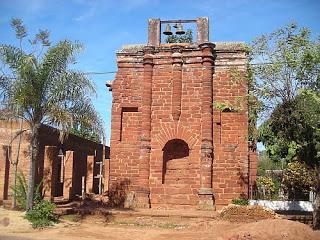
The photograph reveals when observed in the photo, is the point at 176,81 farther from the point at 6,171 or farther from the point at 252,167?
the point at 6,171

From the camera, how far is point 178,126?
16.5m

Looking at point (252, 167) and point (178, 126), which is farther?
point (178, 126)

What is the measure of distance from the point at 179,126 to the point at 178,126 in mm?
38

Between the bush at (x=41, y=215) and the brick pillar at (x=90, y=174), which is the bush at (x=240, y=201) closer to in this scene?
the bush at (x=41, y=215)

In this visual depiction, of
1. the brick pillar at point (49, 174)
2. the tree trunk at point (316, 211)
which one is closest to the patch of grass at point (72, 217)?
the brick pillar at point (49, 174)

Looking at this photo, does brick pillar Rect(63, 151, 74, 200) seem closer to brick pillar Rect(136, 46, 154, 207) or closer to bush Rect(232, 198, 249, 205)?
brick pillar Rect(136, 46, 154, 207)

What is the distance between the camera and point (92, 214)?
48.7ft

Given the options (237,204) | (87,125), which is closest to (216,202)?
(237,204)

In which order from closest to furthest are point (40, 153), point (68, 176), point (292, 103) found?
point (292, 103) < point (40, 153) < point (68, 176)

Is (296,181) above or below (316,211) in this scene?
above

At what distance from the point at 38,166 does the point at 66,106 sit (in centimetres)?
578

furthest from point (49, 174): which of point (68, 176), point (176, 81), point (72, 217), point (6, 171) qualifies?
point (176, 81)

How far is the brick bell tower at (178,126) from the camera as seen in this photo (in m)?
16.0

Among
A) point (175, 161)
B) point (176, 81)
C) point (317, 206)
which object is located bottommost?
point (317, 206)
